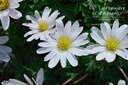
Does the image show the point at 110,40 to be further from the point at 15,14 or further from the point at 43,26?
the point at 15,14

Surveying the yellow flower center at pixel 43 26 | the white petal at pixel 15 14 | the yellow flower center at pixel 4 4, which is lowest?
the yellow flower center at pixel 43 26

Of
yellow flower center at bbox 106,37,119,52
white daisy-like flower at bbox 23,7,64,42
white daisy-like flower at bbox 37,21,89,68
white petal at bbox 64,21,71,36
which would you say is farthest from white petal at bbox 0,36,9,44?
yellow flower center at bbox 106,37,119,52

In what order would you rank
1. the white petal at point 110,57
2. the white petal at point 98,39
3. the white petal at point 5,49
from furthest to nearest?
the white petal at point 5,49 → the white petal at point 98,39 → the white petal at point 110,57

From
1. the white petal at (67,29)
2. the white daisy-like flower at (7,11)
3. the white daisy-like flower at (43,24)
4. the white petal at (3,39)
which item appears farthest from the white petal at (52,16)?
the white petal at (3,39)

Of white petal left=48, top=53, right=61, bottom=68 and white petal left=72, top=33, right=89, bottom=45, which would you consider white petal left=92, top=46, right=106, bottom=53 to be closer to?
white petal left=72, top=33, right=89, bottom=45

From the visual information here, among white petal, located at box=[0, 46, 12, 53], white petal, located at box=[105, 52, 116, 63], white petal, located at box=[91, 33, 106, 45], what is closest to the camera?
white petal, located at box=[105, 52, 116, 63]

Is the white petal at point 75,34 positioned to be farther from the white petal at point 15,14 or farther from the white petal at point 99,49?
the white petal at point 15,14

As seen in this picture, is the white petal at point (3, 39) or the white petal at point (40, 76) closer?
the white petal at point (40, 76)

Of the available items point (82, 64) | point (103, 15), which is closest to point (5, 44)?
point (82, 64)
